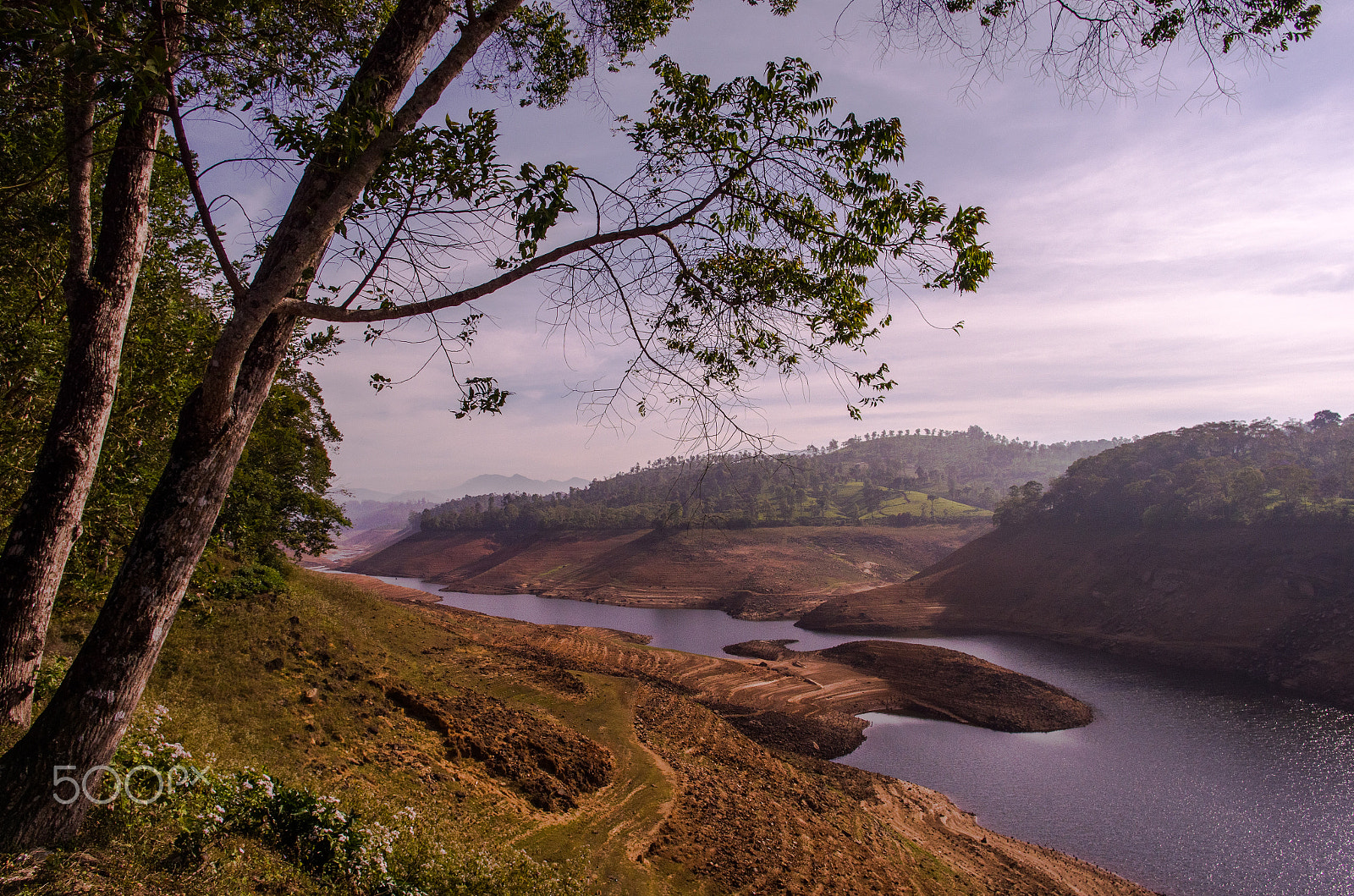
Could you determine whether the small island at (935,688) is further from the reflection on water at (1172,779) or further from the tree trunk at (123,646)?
the tree trunk at (123,646)

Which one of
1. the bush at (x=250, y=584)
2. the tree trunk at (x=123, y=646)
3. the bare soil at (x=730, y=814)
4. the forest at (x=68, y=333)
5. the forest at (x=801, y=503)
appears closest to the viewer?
the tree trunk at (x=123, y=646)

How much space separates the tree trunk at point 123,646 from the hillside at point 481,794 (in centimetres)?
22

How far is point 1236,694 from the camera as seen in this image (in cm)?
2550

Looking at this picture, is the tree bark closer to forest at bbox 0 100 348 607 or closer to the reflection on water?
forest at bbox 0 100 348 607

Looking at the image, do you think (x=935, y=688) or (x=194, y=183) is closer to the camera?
(x=194, y=183)

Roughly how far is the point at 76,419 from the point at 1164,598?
1807 inches

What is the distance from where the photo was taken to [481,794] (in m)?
9.23

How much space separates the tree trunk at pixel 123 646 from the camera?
2865 mm

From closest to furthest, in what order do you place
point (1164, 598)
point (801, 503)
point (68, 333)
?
point (68, 333) < point (1164, 598) < point (801, 503)

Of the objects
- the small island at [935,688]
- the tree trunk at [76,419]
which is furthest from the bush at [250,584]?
the small island at [935,688]

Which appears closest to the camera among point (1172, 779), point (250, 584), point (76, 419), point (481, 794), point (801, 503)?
point (76, 419)

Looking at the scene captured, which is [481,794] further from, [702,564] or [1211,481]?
[702,564]

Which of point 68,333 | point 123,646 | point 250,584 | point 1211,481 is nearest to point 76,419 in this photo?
point 123,646

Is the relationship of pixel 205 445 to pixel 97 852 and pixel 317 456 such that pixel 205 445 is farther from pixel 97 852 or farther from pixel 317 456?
pixel 317 456
